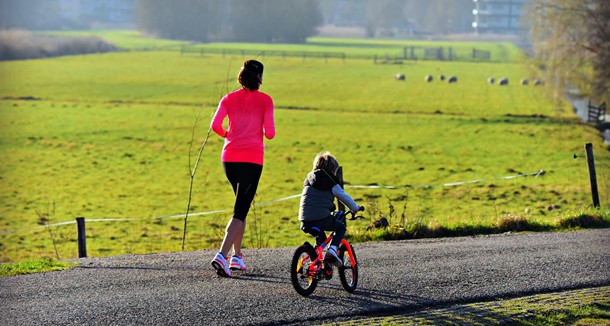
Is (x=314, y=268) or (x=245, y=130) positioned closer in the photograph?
(x=314, y=268)

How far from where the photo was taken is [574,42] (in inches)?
2144

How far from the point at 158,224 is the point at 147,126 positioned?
27026 millimetres

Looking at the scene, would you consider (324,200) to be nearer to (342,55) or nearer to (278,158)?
(278,158)

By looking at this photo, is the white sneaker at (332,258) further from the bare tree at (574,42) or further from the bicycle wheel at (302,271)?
the bare tree at (574,42)

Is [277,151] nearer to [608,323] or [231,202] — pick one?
[231,202]

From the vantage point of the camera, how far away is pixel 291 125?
52.7 metres

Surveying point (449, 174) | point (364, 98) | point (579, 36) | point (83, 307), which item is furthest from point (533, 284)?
point (364, 98)

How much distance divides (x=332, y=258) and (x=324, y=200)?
1.87 feet

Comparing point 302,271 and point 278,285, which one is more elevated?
point 302,271

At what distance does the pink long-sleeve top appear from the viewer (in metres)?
9.98

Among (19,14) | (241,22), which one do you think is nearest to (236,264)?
A: (19,14)

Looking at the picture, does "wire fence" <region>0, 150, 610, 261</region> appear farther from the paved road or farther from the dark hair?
the dark hair

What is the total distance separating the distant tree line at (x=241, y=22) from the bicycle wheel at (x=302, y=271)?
18077 cm

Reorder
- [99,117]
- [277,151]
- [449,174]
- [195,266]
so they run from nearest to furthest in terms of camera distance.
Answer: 1. [195,266]
2. [449,174]
3. [277,151]
4. [99,117]
